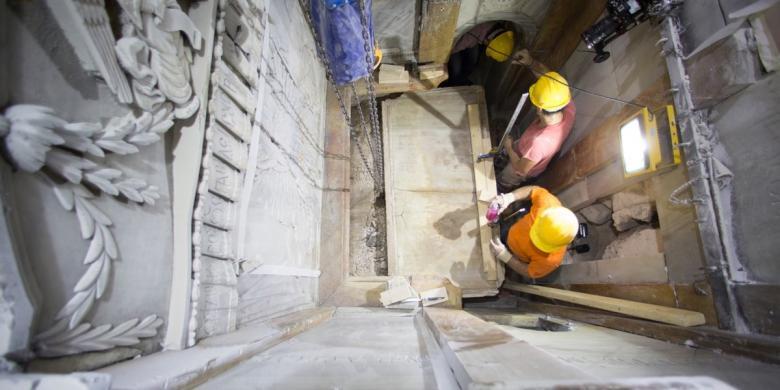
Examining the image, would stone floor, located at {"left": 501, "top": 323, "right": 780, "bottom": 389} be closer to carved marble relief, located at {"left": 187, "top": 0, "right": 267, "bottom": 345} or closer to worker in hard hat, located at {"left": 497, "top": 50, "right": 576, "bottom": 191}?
carved marble relief, located at {"left": 187, "top": 0, "right": 267, "bottom": 345}

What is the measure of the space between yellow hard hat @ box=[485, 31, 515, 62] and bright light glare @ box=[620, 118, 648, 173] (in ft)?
7.95

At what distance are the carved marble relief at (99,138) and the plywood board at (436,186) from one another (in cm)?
356

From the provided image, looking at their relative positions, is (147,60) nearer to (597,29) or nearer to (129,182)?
(129,182)

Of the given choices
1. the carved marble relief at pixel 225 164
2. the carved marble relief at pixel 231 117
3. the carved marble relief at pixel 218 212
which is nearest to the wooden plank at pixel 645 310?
the carved marble relief at pixel 225 164

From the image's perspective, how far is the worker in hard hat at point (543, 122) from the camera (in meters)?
3.74

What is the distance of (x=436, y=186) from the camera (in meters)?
4.81

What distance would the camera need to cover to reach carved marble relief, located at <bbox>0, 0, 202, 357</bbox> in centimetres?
86

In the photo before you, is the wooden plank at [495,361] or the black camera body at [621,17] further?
the black camera body at [621,17]

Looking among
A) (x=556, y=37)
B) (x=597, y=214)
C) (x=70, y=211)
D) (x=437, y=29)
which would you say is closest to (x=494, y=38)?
(x=556, y=37)

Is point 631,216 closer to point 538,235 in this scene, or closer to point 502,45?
point 538,235

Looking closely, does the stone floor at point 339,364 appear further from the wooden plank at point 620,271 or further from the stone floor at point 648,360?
the wooden plank at point 620,271

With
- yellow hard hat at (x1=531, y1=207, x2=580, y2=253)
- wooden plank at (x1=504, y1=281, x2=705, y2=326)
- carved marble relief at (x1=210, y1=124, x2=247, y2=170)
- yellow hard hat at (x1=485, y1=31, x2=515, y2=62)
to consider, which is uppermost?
yellow hard hat at (x1=485, y1=31, x2=515, y2=62)

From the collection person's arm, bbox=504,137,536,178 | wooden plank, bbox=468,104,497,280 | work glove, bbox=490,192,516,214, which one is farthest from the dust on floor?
person's arm, bbox=504,137,536,178

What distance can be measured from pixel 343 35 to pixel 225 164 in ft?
7.03
